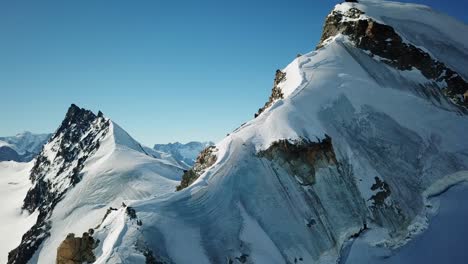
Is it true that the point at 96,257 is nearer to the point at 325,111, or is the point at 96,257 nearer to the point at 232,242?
the point at 232,242

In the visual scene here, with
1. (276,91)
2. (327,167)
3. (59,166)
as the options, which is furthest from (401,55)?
(59,166)

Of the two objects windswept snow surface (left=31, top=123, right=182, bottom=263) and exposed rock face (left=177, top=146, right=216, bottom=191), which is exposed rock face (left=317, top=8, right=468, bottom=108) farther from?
windswept snow surface (left=31, top=123, right=182, bottom=263)

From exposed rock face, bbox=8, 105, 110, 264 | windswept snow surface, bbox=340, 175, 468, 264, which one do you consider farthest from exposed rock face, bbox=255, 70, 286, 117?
exposed rock face, bbox=8, 105, 110, 264

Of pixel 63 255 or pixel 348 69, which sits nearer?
pixel 63 255

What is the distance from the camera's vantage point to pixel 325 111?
38844 mm

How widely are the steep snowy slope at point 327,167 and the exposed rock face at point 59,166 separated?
56.0 m

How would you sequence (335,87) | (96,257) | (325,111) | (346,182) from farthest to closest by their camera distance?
(335,87) → (325,111) → (346,182) → (96,257)

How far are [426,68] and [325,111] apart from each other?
687 inches

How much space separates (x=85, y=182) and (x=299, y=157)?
206 feet

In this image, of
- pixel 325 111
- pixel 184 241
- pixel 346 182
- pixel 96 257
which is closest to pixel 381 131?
pixel 325 111

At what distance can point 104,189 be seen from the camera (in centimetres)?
7931

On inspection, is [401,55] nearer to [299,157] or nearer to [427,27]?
[427,27]

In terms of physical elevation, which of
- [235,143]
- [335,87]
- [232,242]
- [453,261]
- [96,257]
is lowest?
[453,261]

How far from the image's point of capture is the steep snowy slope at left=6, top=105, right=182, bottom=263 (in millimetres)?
72812
